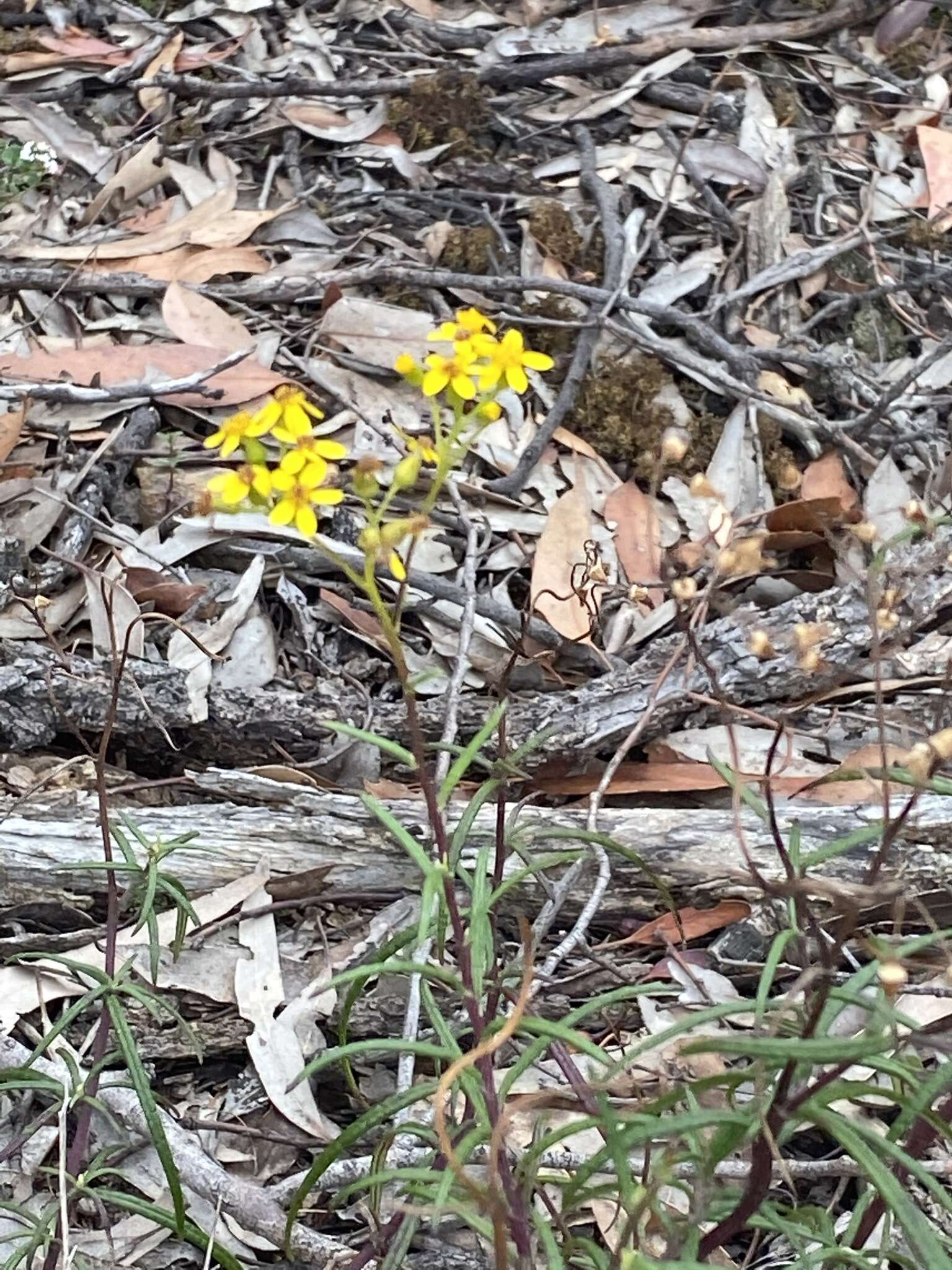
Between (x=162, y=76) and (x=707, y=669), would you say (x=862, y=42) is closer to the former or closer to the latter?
(x=162, y=76)

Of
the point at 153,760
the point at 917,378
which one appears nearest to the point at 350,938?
the point at 153,760

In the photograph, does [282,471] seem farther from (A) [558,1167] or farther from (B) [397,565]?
(A) [558,1167]

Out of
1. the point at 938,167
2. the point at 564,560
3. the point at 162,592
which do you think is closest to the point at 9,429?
the point at 162,592

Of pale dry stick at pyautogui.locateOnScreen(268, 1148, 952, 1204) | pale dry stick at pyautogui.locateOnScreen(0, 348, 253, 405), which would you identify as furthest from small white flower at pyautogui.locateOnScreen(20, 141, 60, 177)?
pale dry stick at pyautogui.locateOnScreen(268, 1148, 952, 1204)

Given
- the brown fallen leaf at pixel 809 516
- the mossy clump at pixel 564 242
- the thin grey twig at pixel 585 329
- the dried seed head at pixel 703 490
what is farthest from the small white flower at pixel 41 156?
the dried seed head at pixel 703 490

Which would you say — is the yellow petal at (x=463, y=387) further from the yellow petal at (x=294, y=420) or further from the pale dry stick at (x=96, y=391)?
the pale dry stick at (x=96, y=391)
